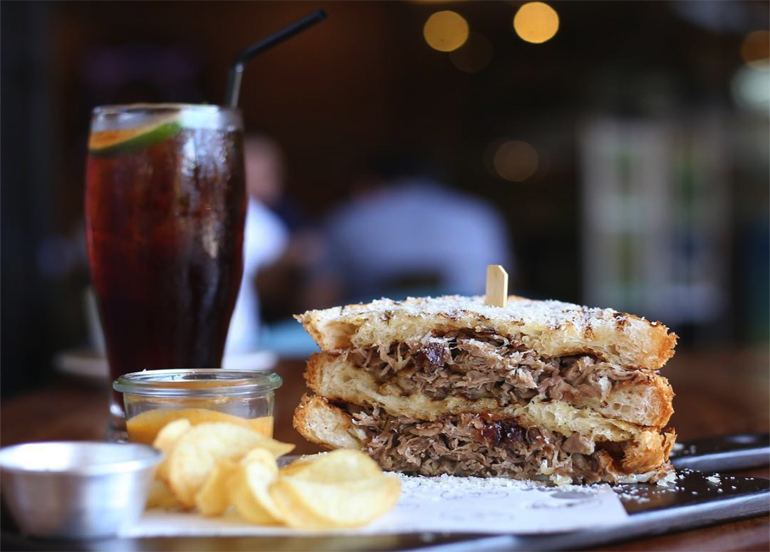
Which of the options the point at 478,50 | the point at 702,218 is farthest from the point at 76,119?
the point at 702,218

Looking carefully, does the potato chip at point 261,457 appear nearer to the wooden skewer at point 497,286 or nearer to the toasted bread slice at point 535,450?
Result: the toasted bread slice at point 535,450

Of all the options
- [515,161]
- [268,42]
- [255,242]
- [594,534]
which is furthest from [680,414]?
[515,161]

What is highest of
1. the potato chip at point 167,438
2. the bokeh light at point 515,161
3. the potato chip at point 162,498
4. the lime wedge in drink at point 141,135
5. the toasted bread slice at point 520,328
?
the bokeh light at point 515,161

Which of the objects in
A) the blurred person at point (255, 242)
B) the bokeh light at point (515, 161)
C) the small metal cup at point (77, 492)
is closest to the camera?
the small metal cup at point (77, 492)

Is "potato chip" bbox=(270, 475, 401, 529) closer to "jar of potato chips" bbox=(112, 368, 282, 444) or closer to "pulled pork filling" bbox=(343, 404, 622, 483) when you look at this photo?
"jar of potato chips" bbox=(112, 368, 282, 444)

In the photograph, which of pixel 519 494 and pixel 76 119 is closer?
pixel 519 494

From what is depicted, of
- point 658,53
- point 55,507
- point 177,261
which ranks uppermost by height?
point 658,53

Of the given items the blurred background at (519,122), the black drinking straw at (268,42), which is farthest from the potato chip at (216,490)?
the blurred background at (519,122)

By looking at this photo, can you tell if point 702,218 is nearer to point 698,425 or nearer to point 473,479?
point 698,425
